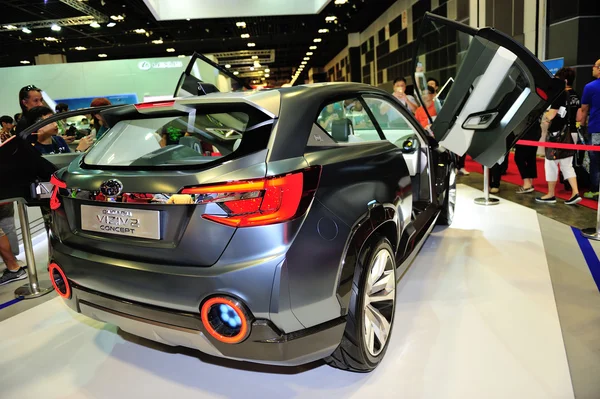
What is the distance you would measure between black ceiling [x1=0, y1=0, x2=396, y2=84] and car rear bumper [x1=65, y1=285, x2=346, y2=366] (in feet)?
33.3

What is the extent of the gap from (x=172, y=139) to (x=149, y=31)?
16484 millimetres

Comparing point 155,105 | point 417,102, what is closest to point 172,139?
point 155,105

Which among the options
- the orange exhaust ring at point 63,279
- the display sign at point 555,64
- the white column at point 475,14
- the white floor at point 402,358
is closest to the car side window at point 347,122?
the white floor at point 402,358

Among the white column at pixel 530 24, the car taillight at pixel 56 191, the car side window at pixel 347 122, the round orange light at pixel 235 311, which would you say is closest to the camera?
the round orange light at pixel 235 311

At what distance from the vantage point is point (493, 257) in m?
3.37

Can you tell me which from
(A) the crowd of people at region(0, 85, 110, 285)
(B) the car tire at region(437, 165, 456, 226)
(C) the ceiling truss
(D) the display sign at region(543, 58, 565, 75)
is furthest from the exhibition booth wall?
(B) the car tire at region(437, 165, 456, 226)

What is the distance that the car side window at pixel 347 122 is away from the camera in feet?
6.92

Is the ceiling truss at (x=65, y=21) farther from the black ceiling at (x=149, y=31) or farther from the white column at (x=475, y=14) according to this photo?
the white column at (x=475, y=14)

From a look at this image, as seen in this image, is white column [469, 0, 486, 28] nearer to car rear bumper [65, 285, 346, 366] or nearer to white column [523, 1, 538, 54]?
white column [523, 1, 538, 54]

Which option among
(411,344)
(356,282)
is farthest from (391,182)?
(411,344)

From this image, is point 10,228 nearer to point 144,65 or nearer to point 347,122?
point 347,122

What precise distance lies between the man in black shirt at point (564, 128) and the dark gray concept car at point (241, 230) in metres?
3.57

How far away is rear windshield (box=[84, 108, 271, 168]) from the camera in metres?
1.80

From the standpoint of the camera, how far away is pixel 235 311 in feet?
4.84
